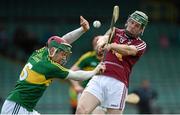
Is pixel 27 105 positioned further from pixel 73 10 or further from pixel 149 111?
pixel 73 10

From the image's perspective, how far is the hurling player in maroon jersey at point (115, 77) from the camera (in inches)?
337

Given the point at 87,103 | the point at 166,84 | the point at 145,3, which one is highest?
the point at 87,103

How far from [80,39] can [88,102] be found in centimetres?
1218

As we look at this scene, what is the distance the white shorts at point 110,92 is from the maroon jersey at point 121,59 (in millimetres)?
87

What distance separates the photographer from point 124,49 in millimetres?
8367

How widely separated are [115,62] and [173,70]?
11.9m

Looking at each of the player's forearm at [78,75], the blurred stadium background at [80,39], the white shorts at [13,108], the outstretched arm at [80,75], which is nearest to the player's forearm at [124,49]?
the outstretched arm at [80,75]

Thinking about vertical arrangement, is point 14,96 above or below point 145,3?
above

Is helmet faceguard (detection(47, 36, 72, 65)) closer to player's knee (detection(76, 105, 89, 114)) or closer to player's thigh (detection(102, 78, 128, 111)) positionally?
player's knee (detection(76, 105, 89, 114))

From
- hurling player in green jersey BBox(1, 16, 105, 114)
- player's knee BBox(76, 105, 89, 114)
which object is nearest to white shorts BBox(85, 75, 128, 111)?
player's knee BBox(76, 105, 89, 114)

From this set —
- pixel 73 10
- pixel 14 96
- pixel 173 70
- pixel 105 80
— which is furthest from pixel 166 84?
pixel 14 96

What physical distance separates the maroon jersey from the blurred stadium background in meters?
8.77

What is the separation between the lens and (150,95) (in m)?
16.8

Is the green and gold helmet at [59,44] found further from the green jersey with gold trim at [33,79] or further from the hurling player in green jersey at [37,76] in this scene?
the green jersey with gold trim at [33,79]
